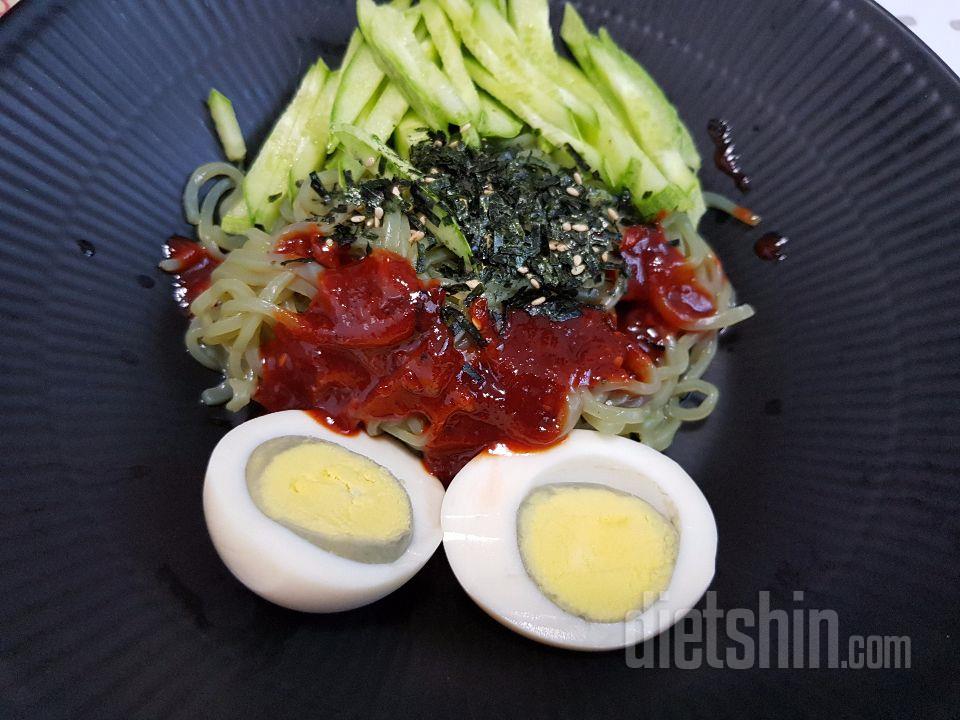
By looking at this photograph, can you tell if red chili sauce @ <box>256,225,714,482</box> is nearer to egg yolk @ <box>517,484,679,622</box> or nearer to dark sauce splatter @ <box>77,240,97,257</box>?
egg yolk @ <box>517,484,679,622</box>

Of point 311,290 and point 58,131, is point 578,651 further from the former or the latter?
point 58,131

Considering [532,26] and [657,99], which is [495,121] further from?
[657,99]

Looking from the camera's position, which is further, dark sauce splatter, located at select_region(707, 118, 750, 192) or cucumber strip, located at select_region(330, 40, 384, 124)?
dark sauce splatter, located at select_region(707, 118, 750, 192)

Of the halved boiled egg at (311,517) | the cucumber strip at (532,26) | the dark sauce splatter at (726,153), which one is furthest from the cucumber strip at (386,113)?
the dark sauce splatter at (726,153)

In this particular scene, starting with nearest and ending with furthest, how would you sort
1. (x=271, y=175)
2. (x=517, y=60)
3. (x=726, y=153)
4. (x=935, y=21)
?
(x=271, y=175) → (x=517, y=60) → (x=726, y=153) → (x=935, y=21)

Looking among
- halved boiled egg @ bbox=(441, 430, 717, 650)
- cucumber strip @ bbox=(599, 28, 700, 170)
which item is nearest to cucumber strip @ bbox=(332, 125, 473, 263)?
halved boiled egg @ bbox=(441, 430, 717, 650)

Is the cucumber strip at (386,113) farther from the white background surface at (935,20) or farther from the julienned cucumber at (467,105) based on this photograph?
the white background surface at (935,20)

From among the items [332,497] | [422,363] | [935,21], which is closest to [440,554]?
[332,497]
